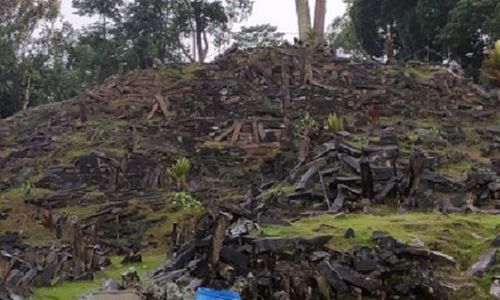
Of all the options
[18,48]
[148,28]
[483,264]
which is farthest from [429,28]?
[483,264]

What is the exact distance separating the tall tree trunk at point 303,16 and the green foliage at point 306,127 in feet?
25.3

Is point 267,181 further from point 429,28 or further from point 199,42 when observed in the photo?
point 199,42

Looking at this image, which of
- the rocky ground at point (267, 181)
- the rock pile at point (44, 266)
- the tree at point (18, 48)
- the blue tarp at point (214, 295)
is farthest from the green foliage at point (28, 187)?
the tree at point (18, 48)

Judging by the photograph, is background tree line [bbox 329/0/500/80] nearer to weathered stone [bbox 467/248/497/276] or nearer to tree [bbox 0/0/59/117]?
tree [bbox 0/0/59/117]

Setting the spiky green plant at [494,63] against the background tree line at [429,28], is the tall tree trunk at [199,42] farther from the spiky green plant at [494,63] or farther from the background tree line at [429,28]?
the spiky green plant at [494,63]

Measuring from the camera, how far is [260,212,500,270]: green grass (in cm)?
805

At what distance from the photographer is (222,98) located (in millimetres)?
21266

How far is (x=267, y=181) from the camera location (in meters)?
A: 15.7

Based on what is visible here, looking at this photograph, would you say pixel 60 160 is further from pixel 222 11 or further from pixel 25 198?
pixel 222 11

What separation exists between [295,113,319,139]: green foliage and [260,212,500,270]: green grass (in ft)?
21.2

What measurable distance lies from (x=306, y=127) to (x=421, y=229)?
8180 millimetres

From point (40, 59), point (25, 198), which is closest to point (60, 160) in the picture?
point (25, 198)

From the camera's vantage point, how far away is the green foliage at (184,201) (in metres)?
15.1

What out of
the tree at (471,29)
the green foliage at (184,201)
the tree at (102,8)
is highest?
the tree at (102,8)
